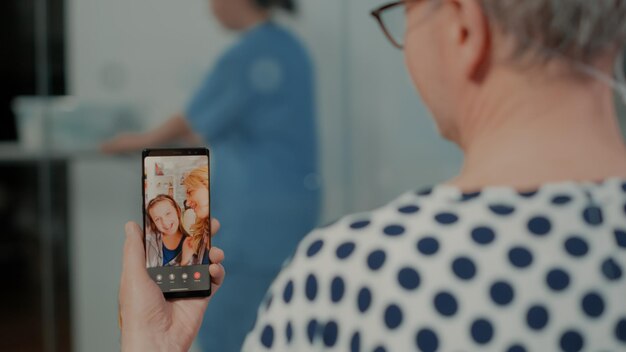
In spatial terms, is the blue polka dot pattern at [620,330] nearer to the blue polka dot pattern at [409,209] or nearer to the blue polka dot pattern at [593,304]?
the blue polka dot pattern at [593,304]

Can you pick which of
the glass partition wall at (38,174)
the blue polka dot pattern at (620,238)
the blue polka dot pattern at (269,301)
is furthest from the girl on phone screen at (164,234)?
the glass partition wall at (38,174)

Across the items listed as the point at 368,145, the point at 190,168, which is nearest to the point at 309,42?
the point at 368,145

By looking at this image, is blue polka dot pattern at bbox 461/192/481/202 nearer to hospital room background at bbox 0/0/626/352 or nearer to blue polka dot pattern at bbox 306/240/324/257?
blue polka dot pattern at bbox 306/240/324/257

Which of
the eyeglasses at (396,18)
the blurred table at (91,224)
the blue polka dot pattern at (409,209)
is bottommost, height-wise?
the blurred table at (91,224)

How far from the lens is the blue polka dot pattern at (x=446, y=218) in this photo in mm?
608

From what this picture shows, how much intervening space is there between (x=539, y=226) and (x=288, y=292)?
→ 18 cm

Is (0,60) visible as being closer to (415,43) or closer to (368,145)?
(368,145)

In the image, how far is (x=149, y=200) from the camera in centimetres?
83

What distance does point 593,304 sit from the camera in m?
0.59

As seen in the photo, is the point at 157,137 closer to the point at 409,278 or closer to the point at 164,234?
the point at 164,234

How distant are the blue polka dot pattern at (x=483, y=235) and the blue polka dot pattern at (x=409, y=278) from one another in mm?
46

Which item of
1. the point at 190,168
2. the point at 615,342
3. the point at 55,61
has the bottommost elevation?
the point at 615,342

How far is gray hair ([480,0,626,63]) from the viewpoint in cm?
61

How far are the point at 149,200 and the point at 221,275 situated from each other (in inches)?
3.7
